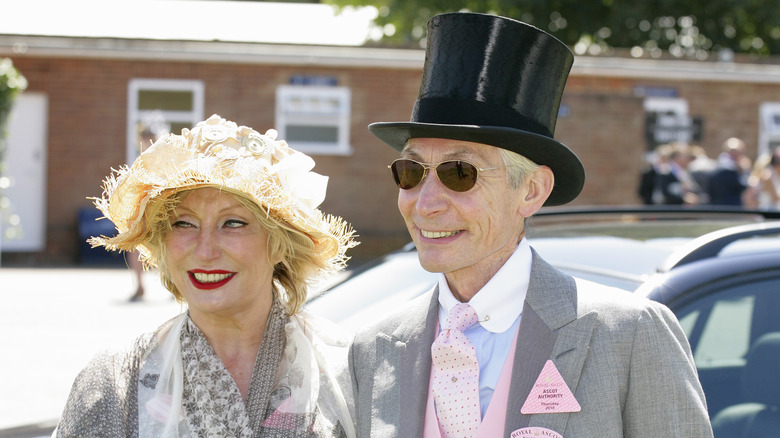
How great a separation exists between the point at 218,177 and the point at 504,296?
0.89m

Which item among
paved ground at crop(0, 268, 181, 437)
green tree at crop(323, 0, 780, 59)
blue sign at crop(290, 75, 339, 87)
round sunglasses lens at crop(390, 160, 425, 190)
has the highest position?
green tree at crop(323, 0, 780, 59)

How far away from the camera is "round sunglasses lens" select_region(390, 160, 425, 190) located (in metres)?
2.37

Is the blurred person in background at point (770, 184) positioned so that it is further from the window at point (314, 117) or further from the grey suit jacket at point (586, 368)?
the grey suit jacket at point (586, 368)

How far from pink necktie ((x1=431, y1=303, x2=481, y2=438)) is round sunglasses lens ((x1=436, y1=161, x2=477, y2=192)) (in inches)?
12.0

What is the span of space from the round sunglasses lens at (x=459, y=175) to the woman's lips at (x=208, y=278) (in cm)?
79

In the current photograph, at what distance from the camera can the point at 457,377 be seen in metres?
2.27

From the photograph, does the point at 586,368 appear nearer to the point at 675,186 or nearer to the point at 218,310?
the point at 218,310

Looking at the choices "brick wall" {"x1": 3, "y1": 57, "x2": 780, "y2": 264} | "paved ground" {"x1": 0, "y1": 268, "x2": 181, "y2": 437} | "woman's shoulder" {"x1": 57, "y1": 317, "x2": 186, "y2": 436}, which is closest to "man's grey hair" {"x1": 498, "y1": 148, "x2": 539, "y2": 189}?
"woman's shoulder" {"x1": 57, "y1": 317, "x2": 186, "y2": 436}

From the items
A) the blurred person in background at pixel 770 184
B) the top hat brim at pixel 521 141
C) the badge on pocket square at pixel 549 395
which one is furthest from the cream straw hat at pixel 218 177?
the blurred person in background at pixel 770 184

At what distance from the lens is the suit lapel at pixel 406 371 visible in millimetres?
2307

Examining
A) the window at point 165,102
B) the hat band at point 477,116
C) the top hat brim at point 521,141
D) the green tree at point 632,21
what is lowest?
the top hat brim at point 521,141

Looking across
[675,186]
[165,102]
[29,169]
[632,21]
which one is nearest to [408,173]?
[675,186]

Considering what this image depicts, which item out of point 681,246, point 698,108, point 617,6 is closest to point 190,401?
point 681,246

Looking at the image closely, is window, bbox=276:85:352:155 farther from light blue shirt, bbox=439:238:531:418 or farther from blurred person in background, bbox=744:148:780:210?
light blue shirt, bbox=439:238:531:418
